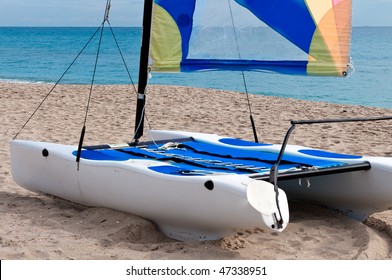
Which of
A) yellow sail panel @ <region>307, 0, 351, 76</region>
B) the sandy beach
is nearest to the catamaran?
yellow sail panel @ <region>307, 0, 351, 76</region>

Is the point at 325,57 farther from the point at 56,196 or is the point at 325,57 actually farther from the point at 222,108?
the point at 222,108

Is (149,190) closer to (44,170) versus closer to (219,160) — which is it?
(219,160)

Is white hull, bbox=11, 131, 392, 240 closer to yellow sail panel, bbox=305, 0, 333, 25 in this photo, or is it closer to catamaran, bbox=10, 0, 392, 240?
catamaran, bbox=10, 0, 392, 240

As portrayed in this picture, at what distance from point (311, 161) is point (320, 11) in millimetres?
1072

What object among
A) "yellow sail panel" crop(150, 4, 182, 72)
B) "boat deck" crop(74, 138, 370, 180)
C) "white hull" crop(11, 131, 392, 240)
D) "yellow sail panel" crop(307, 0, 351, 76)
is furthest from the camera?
"yellow sail panel" crop(150, 4, 182, 72)

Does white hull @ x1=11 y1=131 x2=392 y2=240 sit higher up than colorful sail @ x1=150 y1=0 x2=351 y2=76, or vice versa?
colorful sail @ x1=150 y1=0 x2=351 y2=76

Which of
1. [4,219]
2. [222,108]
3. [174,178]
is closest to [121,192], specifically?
[174,178]

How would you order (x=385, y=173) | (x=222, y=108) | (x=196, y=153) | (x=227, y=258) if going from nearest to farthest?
(x=227, y=258), (x=385, y=173), (x=196, y=153), (x=222, y=108)

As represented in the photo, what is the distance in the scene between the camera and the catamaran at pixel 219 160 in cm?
409

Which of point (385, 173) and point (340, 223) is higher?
point (385, 173)

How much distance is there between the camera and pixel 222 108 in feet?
37.6

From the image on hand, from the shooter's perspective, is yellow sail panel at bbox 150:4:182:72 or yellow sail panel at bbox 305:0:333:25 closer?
yellow sail panel at bbox 305:0:333:25

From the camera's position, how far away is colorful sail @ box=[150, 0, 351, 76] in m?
4.92

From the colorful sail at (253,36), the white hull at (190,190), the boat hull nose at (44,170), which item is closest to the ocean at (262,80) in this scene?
the colorful sail at (253,36)
